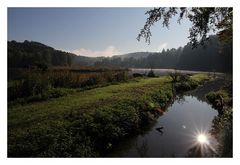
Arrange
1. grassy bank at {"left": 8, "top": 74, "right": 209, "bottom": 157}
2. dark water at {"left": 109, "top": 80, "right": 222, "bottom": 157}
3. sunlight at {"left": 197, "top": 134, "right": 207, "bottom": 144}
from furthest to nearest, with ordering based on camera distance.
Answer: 1. sunlight at {"left": 197, "top": 134, "right": 207, "bottom": 144}
2. dark water at {"left": 109, "top": 80, "right": 222, "bottom": 157}
3. grassy bank at {"left": 8, "top": 74, "right": 209, "bottom": 157}

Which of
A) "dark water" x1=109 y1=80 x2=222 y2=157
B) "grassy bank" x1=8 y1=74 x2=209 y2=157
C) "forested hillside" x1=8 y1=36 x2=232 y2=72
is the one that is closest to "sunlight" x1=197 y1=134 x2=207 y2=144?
"dark water" x1=109 y1=80 x2=222 y2=157

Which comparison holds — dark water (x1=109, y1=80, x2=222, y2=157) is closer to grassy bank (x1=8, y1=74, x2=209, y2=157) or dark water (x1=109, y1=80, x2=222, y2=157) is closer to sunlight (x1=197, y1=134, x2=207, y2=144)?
sunlight (x1=197, y1=134, x2=207, y2=144)

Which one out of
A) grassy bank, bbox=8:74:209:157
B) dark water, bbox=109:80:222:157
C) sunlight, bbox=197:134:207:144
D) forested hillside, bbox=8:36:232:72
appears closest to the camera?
grassy bank, bbox=8:74:209:157

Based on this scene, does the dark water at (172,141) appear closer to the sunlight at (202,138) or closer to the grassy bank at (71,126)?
the sunlight at (202,138)

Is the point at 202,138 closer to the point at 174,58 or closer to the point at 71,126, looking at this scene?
the point at 71,126

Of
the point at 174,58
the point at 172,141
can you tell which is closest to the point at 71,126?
the point at 172,141

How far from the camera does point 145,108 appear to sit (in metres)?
12.4

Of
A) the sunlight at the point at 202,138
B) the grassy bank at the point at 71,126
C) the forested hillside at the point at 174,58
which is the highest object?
the forested hillside at the point at 174,58

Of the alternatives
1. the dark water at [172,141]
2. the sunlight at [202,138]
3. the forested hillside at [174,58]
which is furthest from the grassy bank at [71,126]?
the forested hillside at [174,58]

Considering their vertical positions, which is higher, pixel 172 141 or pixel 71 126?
pixel 71 126

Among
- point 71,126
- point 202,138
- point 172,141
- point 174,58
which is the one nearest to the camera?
point 71,126
